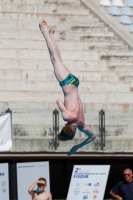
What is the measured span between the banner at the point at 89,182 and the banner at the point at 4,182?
111 centimetres

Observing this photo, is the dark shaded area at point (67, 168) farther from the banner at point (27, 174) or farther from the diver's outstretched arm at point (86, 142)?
the banner at point (27, 174)

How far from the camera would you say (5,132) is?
65.9ft

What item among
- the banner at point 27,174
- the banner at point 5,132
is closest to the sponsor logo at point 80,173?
the banner at point 27,174

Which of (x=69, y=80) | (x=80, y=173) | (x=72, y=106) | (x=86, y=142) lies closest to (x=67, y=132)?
(x=72, y=106)

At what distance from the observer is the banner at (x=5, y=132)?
20.0 m

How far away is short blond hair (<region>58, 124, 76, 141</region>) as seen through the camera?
18703 mm

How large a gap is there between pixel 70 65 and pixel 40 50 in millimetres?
778

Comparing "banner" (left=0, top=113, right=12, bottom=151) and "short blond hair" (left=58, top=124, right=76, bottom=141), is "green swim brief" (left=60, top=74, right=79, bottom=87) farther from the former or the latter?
"banner" (left=0, top=113, right=12, bottom=151)

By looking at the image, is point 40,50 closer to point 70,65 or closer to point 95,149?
point 70,65

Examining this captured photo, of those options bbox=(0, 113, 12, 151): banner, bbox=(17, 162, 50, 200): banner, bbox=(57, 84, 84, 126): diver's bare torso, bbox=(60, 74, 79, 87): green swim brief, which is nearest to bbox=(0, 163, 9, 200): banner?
bbox=(17, 162, 50, 200): banner

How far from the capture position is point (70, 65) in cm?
2320

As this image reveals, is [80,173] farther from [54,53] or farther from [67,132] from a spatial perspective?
[54,53]

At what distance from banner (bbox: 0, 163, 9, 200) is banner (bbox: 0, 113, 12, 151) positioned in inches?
38.6

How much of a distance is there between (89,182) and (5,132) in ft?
6.71
